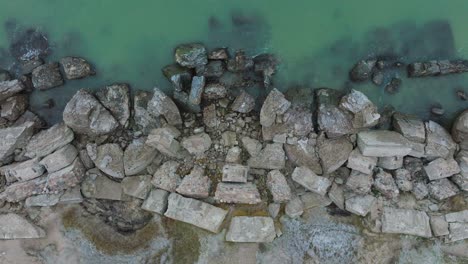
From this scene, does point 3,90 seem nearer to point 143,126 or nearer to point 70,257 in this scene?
point 143,126

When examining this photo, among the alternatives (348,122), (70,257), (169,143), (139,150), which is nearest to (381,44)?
(348,122)

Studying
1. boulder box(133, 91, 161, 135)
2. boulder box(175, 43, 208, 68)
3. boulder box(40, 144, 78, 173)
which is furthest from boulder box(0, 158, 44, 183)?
boulder box(175, 43, 208, 68)

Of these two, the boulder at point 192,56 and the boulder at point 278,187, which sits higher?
the boulder at point 192,56

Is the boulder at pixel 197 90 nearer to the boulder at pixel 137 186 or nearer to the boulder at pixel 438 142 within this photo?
the boulder at pixel 137 186

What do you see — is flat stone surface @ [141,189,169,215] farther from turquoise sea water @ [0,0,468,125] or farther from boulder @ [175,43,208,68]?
boulder @ [175,43,208,68]

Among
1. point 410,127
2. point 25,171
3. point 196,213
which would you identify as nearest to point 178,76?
point 196,213

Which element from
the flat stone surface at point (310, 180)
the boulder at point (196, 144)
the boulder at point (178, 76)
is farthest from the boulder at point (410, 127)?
the boulder at point (178, 76)

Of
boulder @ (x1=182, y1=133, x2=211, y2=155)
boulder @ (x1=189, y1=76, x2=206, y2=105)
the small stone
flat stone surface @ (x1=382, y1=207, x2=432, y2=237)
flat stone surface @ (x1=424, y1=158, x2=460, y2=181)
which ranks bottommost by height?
flat stone surface @ (x1=382, y1=207, x2=432, y2=237)
